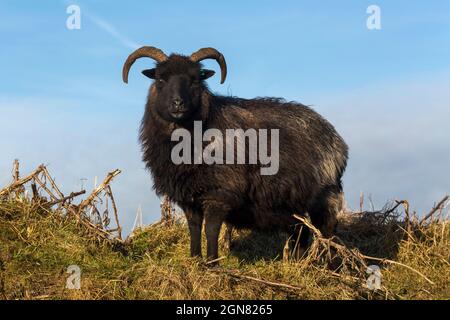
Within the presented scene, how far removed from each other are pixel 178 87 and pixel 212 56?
1.27 meters

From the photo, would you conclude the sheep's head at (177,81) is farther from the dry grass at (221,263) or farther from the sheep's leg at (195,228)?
the dry grass at (221,263)

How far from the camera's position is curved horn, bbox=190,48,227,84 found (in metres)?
11.9

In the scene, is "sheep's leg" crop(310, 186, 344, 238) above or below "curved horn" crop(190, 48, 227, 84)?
below

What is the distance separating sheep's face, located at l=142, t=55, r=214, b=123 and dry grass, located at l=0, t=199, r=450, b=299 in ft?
7.43

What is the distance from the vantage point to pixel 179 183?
11.3 meters

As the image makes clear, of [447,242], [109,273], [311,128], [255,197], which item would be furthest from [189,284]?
[447,242]

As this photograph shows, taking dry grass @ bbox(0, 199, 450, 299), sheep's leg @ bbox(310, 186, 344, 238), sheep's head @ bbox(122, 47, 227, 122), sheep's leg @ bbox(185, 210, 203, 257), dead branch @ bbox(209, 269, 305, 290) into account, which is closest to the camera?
dead branch @ bbox(209, 269, 305, 290)

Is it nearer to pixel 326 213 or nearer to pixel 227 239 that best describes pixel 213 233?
pixel 227 239

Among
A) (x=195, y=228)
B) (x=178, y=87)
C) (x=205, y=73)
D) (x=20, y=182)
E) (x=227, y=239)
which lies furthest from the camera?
(x=227, y=239)

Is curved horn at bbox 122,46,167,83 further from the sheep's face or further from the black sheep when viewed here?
the sheep's face

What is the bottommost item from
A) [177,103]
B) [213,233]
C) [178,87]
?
[213,233]

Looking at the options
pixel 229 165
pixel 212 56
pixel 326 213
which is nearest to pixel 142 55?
pixel 212 56

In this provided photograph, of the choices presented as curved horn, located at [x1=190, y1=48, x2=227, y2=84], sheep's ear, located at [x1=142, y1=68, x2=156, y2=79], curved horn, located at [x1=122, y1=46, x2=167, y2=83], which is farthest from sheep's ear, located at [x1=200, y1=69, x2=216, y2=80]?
sheep's ear, located at [x1=142, y1=68, x2=156, y2=79]

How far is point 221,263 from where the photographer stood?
477 inches
